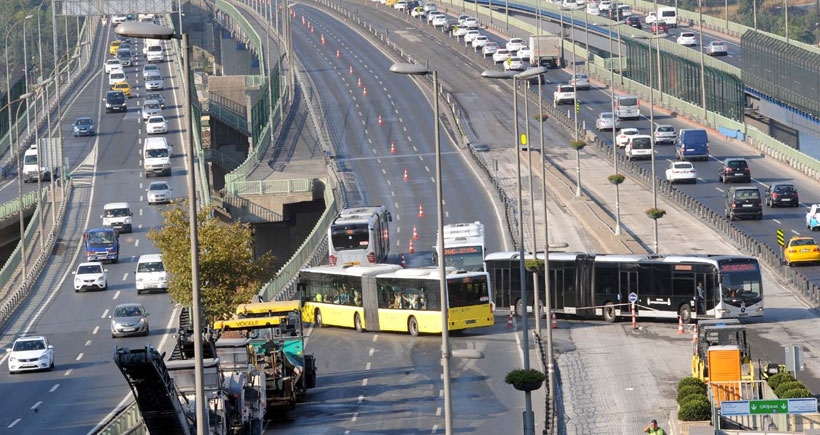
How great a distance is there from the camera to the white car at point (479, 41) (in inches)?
5984

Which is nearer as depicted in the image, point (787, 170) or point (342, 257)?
point (342, 257)

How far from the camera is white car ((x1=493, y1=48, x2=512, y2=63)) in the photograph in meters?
142

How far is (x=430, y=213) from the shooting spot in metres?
87.4

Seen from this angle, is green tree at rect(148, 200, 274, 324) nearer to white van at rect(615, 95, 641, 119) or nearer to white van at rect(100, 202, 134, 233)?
white van at rect(100, 202, 134, 233)

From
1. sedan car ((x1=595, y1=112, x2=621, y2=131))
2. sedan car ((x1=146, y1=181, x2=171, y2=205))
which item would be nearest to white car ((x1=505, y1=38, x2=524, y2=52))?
sedan car ((x1=595, y1=112, x2=621, y2=131))

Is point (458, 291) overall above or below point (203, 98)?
Answer: above

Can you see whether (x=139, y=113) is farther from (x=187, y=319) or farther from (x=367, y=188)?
(x=187, y=319)

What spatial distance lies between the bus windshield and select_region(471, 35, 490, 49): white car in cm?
8192

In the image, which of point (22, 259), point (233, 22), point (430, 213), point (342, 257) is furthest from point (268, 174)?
point (233, 22)

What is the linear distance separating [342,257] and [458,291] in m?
14.2

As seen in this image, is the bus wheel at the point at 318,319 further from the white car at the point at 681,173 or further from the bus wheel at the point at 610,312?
the white car at the point at 681,173

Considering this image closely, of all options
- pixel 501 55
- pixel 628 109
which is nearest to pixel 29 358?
pixel 628 109

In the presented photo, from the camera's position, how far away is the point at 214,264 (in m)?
55.9

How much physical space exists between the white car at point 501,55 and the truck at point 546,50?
3.57m
